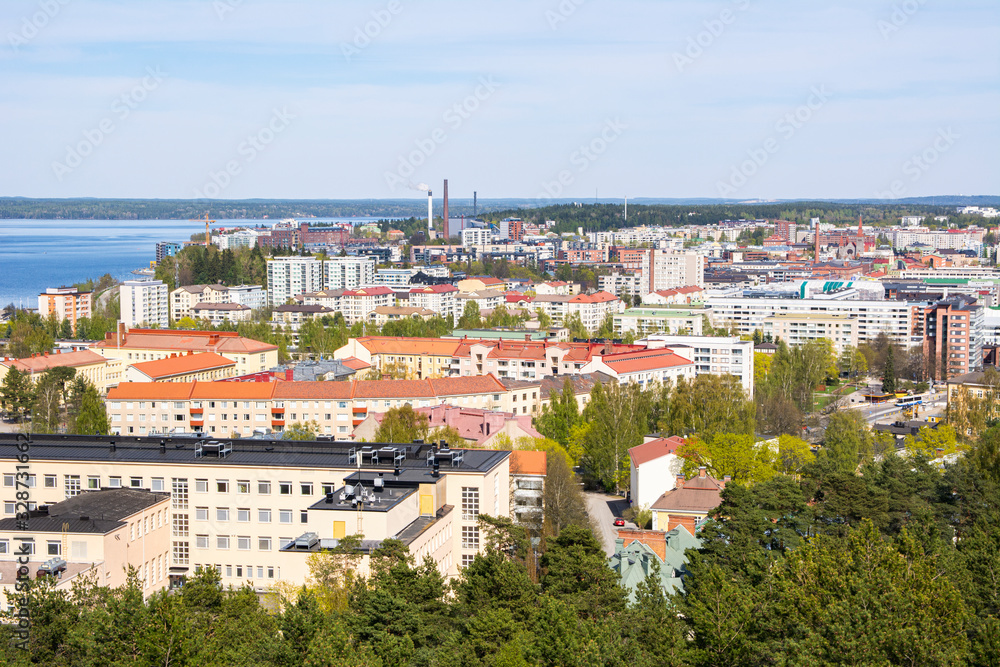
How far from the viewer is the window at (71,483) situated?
13666 millimetres

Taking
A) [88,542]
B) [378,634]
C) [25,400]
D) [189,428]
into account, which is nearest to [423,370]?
[189,428]

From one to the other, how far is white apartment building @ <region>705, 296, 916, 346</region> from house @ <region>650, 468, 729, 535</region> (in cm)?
2400

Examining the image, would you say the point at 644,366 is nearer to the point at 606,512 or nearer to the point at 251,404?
the point at 251,404

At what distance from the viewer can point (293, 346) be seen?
129ft

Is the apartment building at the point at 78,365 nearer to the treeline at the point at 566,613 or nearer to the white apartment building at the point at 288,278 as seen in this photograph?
the treeline at the point at 566,613

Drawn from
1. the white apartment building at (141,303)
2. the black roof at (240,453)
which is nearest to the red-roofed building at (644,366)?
the black roof at (240,453)

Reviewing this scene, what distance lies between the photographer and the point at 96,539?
11.3 metres

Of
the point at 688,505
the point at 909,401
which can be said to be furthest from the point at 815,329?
the point at 688,505

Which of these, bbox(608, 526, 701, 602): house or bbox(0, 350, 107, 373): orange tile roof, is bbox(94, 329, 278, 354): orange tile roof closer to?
bbox(0, 350, 107, 373): orange tile roof

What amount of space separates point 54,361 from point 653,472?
17288 millimetres

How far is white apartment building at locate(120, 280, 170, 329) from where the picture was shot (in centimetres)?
4350

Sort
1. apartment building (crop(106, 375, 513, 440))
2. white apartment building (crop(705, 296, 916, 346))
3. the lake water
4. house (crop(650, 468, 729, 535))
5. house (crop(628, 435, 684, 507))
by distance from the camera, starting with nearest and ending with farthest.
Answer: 1. house (crop(650, 468, 729, 535))
2. house (crop(628, 435, 684, 507))
3. apartment building (crop(106, 375, 513, 440))
4. white apartment building (crop(705, 296, 916, 346))
5. the lake water

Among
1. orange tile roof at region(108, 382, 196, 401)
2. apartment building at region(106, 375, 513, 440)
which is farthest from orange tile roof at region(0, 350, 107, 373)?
apartment building at region(106, 375, 513, 440)

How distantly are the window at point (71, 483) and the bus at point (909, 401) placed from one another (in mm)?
21401
